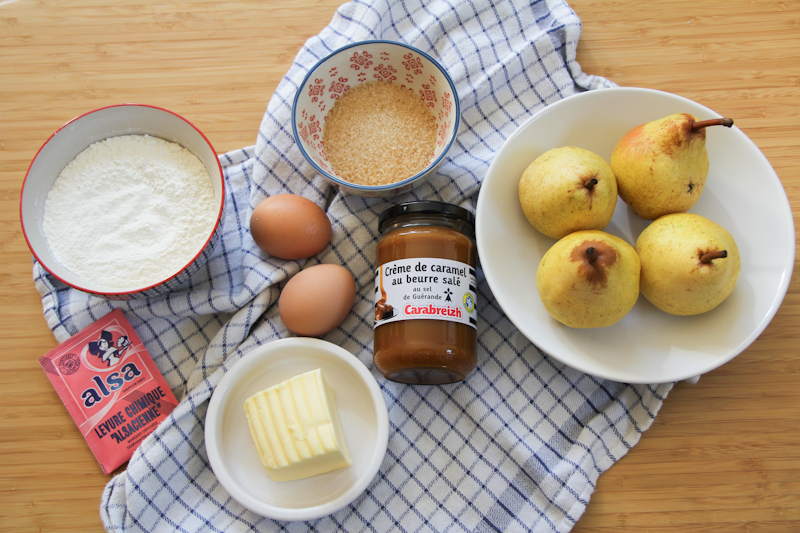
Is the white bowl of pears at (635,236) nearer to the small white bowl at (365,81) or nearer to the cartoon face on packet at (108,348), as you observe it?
the small white bowl at (365,81)

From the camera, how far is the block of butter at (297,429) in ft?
2.92

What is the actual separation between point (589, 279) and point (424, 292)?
0.28 meters

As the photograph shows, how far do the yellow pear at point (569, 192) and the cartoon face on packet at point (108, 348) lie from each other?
84cm

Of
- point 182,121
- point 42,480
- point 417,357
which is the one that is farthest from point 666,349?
point 42,480

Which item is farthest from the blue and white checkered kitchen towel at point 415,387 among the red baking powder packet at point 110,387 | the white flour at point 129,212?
the white flour at point 129,212

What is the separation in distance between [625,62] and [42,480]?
1.50 meters

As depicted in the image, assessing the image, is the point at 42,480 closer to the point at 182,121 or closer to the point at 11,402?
the point at 11,402

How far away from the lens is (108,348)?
102cm

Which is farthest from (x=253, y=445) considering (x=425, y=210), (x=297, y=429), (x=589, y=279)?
(x=589, y=279)

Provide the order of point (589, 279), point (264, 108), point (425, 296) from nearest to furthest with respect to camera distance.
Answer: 1. point (589, 279)
2. point (425, 296)
3. point (264, 108)

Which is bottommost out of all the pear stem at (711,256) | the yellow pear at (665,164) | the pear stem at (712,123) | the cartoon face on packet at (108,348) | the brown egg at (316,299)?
the cartoon face on packet at (108,348)

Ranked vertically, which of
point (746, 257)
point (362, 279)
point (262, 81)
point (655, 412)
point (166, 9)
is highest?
point (166, 9)

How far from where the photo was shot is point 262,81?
3.65ft

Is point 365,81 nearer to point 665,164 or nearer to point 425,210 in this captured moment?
point 425,210
